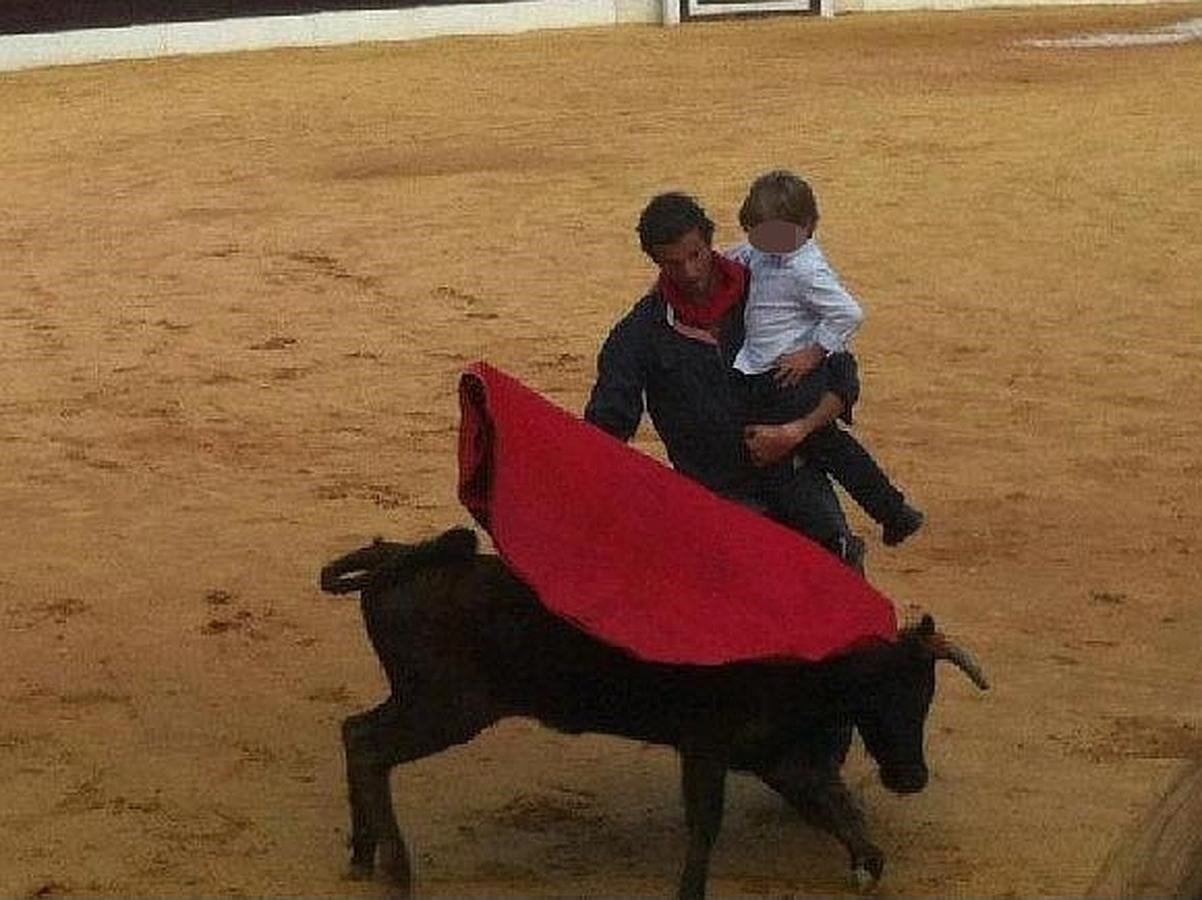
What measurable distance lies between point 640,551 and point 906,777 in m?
0.54

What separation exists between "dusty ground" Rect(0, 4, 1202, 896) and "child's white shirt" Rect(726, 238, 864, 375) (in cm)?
79

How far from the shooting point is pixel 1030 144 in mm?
12227

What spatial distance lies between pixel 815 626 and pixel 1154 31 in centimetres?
1466

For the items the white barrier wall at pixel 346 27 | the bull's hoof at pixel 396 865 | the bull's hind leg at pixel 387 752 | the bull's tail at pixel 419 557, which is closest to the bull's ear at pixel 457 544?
the bull's tail at pixel 419 557

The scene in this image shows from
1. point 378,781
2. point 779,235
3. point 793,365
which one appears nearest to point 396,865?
point 378,781

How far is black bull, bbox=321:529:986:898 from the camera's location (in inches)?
135

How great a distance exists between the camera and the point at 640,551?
350 cm

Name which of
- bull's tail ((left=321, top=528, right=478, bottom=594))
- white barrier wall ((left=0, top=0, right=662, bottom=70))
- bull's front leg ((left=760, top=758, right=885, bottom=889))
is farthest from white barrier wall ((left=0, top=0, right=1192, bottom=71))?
bull's front leg ((left=760, top=758, right=885, bottom=889))

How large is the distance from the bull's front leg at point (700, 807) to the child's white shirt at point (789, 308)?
0.69 m

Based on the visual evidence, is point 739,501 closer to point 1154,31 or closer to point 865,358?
point 865,358

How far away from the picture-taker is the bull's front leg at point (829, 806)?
3594mm

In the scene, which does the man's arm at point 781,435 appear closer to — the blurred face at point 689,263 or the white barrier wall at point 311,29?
the blurred face at point 689,263

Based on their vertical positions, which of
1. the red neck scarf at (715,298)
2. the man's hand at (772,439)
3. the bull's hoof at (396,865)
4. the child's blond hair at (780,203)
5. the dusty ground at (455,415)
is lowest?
the dusty ground at (455,415)

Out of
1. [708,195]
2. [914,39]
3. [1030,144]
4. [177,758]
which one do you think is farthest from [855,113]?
[177,758]
